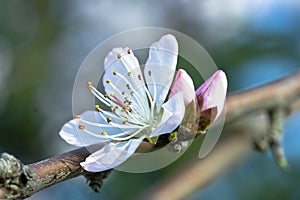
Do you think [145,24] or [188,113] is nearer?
[188,113]

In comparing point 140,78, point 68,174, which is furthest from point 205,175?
point 68,174

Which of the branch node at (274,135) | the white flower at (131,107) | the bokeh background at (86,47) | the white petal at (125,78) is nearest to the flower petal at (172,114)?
the white flower at (131,107)

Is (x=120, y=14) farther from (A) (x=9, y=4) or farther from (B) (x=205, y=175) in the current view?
(B) (x=205, y=175)

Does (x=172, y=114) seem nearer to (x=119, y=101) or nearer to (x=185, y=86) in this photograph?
(x=185, y=86)

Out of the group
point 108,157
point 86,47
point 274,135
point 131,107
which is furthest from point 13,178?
point 86,47

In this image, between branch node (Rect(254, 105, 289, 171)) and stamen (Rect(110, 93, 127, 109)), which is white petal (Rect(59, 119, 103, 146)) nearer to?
stamen (Rect(110, 93, 127, 109))

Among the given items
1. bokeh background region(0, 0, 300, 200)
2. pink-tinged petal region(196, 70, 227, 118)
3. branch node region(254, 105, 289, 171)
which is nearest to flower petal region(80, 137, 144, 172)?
pink-tinged petal region(196, 70, 227, 118)

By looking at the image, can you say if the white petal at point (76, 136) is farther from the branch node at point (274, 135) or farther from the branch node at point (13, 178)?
the branch node at point (274, 135)

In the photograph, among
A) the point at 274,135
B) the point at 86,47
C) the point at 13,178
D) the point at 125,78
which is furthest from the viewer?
the point at 86,47
